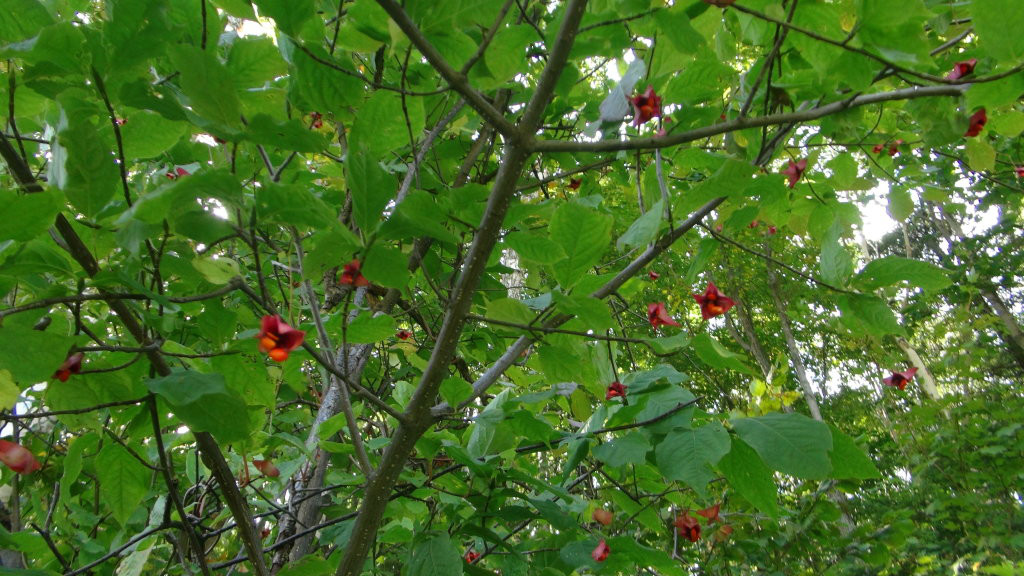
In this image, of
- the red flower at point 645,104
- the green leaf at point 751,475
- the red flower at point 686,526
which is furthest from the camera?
the red flower at point 686,526

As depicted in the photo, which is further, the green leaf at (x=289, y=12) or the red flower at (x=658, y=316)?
the red flower at (x=658, y=316)

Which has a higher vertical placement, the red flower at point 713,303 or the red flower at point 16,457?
the red flower at point 713,303

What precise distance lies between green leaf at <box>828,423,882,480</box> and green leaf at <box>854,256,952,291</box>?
0.91 ft

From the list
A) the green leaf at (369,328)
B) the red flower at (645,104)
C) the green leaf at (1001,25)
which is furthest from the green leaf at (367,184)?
the green leaf at (1001,25)

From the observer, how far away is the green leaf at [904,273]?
98 cm

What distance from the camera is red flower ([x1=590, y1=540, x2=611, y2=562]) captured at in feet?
4.04

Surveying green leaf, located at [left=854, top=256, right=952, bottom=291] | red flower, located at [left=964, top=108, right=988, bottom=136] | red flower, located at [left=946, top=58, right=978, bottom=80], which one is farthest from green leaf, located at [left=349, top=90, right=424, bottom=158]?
red flower, located at [left=964, top=108, right=988, bottom=136]

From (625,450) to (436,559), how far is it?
408 mm

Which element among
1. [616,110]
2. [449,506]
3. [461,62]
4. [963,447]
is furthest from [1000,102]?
[963,447]

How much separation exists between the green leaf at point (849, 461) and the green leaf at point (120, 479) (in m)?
1.14

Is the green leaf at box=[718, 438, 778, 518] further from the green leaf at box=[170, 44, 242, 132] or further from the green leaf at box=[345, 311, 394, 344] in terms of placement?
the green leaf at box=[170, 44, 242, 132]

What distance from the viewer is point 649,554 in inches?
46.7

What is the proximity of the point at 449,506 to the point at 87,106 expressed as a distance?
0.99 metres

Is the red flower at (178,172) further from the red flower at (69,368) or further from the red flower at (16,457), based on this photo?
the red flower at (16,457)
